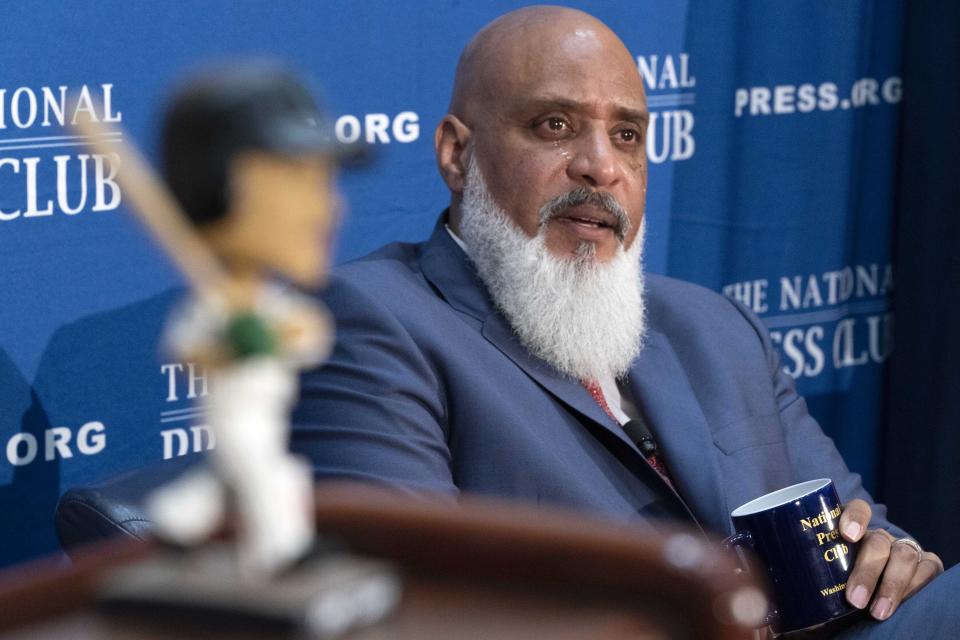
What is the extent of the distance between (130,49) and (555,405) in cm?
82

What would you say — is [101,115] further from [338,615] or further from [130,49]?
[338,615]

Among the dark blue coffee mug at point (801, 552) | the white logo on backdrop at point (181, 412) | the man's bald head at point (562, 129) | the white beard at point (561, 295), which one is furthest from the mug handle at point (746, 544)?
the white logo on backdrop at point (181, 412)

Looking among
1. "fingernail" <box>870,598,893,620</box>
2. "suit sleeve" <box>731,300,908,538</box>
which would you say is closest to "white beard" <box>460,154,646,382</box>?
"suit sleeve" <box>731,300,908,538</box>

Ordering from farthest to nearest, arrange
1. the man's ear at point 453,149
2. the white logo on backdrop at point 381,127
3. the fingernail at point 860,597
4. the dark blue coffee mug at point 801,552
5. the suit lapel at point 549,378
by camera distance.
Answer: the white logo on backdrop at point 381,127
the man's ear at point 453,149
the suit lapel at point 549,378
the fingernail at point 860,597
the dark blue coffee mug at point 801,552

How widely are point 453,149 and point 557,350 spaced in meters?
0.40

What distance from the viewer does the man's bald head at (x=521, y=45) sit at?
6.49 feet

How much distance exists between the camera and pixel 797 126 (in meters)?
2.91

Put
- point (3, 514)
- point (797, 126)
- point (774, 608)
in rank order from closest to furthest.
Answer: point (774, 608), point (3, 514), point (797, 126)

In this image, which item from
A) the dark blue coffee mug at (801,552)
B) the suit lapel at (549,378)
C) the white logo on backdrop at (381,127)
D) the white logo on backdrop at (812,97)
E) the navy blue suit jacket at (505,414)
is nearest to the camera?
the dark blue coffee mug at (801,552)

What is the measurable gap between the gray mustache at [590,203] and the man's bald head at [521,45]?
0.19 metres

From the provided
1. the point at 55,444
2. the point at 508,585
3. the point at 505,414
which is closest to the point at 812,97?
the point at 505,414

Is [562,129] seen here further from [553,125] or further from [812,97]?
[812,97]

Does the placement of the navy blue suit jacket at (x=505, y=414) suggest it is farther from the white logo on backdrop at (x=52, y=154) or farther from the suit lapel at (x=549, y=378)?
the white logo on backdrop at (x=52, y=154)

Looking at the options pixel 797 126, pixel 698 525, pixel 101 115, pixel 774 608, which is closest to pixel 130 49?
pixel 101 115
